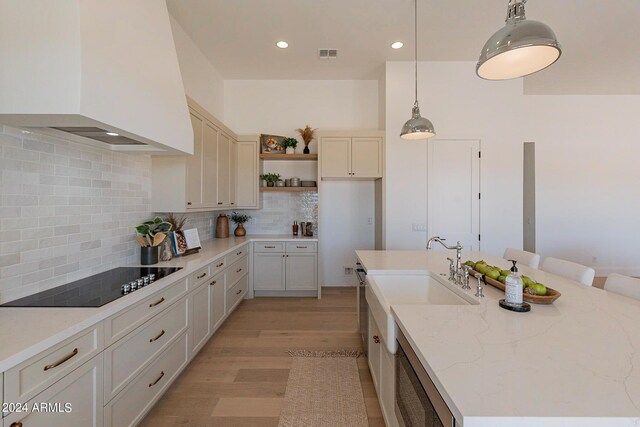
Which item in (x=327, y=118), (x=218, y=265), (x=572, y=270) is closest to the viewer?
(x=572, y=270)

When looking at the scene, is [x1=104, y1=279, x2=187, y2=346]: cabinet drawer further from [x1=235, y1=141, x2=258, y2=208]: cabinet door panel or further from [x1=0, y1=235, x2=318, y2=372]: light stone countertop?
[x1=235, y1=141, x2=258, y2=208]: cabinet door panel

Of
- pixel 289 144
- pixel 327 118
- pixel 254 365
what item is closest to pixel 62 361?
pixel 254 365

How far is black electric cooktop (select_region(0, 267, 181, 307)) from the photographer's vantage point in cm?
147

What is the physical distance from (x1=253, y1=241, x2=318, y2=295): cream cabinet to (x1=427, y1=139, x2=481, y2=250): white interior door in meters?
1.73

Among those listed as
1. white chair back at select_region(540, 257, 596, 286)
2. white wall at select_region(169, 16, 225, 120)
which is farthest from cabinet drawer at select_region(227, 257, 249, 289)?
white chair back at select_region(540, 257, 596, 286)

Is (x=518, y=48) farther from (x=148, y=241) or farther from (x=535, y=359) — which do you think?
(x=148, y=241)


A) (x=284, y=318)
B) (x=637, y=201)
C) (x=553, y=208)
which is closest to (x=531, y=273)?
(x=284, y=318)

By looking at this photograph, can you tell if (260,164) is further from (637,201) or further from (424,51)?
(637,201)

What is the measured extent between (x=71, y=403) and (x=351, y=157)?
3601mm

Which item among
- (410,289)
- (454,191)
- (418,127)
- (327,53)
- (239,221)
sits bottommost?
(410,289)

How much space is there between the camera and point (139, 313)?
165 centimetres

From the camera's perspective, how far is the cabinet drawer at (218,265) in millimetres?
2771

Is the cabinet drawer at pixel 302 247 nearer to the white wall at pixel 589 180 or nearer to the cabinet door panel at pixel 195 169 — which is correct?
the cabinet door panel at pixel 195 169

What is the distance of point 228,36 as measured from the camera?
332cm
